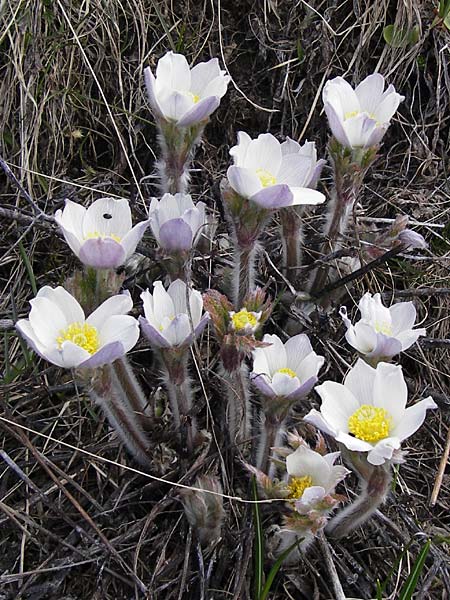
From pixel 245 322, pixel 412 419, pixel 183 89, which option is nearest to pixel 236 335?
pixel 245 322

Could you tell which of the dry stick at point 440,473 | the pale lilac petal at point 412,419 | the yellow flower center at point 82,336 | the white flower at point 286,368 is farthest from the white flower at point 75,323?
the dry stick at point 440,473

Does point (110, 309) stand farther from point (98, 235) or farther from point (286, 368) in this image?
point (286, 368)

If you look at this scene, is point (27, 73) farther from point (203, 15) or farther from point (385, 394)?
point (385, 394)

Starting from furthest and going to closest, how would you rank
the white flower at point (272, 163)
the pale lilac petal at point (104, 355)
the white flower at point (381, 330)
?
the white flower at point (272, 163), the white flower at point (381, 330), the pale lilac petal at point (104, 355)

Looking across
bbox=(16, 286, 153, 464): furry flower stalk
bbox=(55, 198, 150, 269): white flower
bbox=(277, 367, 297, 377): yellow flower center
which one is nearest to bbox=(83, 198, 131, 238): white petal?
bbox=(55, 198, 150, 269): white flower

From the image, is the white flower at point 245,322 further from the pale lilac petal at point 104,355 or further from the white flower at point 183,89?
the white flower at point 183,89
